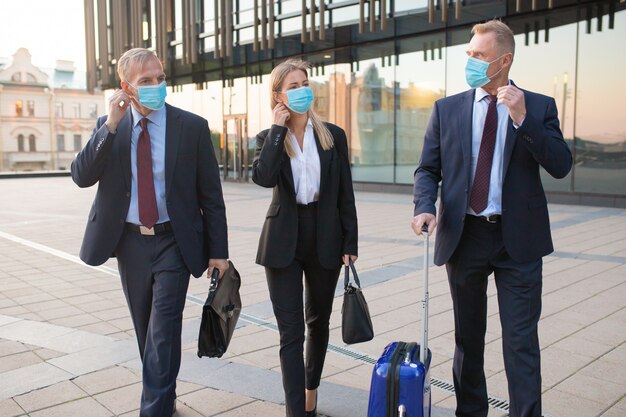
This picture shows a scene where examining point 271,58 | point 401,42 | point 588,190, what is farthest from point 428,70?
point 271,58

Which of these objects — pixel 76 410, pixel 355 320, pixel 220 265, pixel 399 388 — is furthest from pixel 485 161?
pixel 76 410

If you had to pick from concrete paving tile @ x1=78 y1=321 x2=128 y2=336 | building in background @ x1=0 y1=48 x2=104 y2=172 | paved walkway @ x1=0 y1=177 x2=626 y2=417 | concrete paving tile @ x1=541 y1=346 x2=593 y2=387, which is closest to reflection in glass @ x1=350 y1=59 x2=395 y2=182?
paved walkway @ x1=0 y1=177 x2=626 y2=417

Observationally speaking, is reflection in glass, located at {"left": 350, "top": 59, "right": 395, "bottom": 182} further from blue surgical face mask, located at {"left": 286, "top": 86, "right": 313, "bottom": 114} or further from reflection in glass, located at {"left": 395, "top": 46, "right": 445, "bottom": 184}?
blue surgical face mask, located at {"left": 286, "top": 86, "right": 313, "bottom": 114}

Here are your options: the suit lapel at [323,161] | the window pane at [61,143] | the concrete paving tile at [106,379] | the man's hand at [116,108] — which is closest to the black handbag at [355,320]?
the suit lapel at [323,161]

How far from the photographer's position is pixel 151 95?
2.84 metres

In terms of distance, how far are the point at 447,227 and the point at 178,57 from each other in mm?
20683

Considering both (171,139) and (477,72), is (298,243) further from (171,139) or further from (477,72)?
(477,72)

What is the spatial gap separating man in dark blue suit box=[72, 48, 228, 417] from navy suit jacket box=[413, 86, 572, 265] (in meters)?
1.18

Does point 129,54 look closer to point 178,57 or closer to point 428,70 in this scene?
point 428,70

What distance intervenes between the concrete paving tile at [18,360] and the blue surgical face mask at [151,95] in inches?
87.1

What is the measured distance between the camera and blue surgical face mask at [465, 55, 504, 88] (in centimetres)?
264

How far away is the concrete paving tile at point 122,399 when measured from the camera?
3.29m

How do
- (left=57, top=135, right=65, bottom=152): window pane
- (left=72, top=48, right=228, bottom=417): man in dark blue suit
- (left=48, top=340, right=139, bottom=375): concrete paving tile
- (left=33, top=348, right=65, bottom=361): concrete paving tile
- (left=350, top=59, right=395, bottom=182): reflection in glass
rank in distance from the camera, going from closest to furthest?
(left=72, top=48, right=228, bottom=417): man in dark blue suit < (left=48, top=340, right=139, bottom=375): concrete paving tile < (left=33, top=348, right=65, bottom=361): concrete paving tile < (left=350, top=59, right=395, bottom=182): reflection in glass < (left=57, top=135, right=65, bottom=152): window pane

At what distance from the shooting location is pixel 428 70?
53.2 ft
